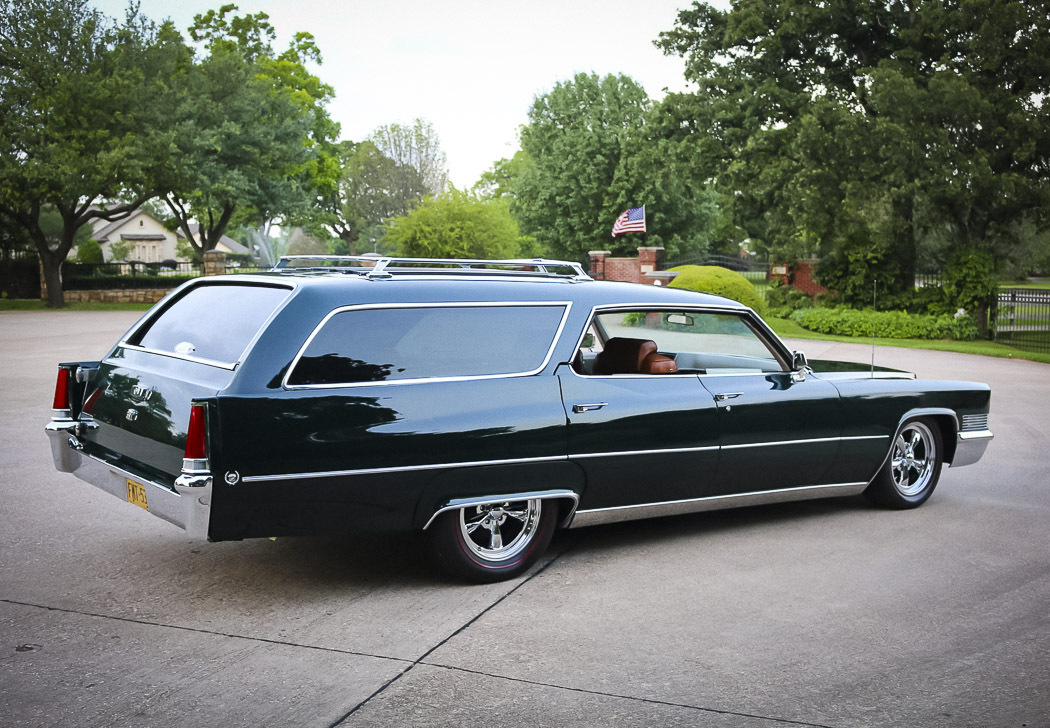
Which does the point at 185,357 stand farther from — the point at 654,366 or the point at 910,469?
the point at 910,469

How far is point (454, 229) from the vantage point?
37.4 m

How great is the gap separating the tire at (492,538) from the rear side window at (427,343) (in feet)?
2.32

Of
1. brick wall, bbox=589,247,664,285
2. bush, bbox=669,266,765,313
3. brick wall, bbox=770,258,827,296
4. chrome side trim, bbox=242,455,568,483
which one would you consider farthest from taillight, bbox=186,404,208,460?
brick wall, bbox=589,247,664,285

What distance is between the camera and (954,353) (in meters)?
21.5

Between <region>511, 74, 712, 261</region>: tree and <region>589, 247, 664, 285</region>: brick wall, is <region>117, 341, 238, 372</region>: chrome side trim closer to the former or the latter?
<region>589, 247, 664, 285</region>: brick wall

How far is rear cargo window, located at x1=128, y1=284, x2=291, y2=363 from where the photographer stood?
511 cm

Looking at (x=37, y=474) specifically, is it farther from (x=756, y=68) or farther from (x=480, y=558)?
(x=756, y=68)

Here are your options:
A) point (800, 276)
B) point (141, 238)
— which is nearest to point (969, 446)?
point (800, 276)

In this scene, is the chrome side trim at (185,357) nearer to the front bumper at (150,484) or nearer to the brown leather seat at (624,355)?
the front bumper at (150,484)

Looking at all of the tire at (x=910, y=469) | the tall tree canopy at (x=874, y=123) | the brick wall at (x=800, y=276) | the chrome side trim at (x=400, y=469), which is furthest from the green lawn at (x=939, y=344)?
the chrome side trim at (x=400, y=469)

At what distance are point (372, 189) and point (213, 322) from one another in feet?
282

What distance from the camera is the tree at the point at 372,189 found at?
3497 inches

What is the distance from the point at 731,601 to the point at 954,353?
59.8 feet

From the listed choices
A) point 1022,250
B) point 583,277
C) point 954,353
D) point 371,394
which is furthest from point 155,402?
point 1022,250
